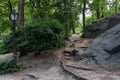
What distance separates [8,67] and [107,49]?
5.44 m

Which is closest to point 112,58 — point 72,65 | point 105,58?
point 105,58

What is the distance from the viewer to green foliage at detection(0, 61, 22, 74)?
10997mm

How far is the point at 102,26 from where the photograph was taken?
14.6 metres

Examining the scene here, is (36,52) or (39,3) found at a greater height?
(39,3)

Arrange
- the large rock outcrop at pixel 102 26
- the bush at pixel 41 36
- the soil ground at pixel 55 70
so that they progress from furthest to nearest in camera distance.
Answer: the large rock outcrop at pixel 102 26, the bush at pixel 41 36, the soil ground at pixel 55 70

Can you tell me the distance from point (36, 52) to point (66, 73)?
369 cm

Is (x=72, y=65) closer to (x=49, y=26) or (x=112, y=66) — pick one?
(x=112, y=66)

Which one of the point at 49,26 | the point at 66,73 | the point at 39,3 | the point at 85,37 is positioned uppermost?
the point at 39,3

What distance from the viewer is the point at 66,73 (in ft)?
31.9

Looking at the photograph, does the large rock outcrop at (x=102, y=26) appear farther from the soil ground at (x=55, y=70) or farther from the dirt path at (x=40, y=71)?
the dirt path at (x=40, y=71)

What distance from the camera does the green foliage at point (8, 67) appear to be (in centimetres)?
1100

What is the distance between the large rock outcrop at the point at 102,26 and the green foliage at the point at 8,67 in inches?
248

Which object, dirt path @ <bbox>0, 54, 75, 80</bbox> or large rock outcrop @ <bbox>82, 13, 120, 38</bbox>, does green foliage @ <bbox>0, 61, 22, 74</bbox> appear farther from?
large rock outcrop @ <bbox>82, 13, 120, 38</bbox>

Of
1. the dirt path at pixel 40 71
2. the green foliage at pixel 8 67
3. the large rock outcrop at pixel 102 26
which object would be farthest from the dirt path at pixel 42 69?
the large rock outcrop at pixel 102 26
